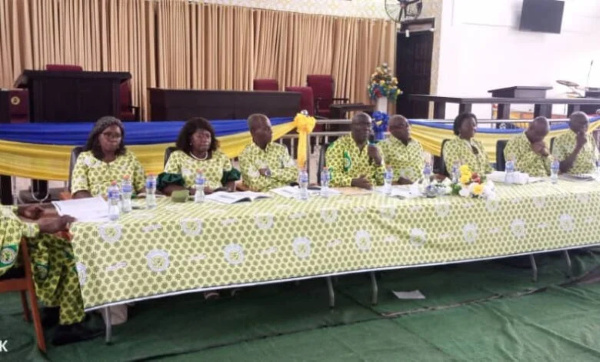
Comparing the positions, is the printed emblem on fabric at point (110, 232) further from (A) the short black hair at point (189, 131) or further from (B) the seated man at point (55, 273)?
(A) the short black hair at point (189, 131)

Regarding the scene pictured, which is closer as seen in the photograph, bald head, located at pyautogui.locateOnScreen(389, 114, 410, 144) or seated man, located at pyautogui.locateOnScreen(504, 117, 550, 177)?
bald head, located at pyautogui.locateOnScreen(389, 114, 410, 144)

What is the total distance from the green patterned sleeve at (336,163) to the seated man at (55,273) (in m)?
1.79

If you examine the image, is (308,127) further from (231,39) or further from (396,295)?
(231,39)

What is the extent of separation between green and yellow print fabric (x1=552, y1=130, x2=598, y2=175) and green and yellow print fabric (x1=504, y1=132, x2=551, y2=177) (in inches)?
13.2

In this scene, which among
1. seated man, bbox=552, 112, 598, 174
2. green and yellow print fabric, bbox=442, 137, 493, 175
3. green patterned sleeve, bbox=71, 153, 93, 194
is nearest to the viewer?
green patterned sleeve, bbox=71, 153, 93, 194

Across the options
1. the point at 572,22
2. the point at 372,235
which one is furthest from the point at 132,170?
the point at 572,22

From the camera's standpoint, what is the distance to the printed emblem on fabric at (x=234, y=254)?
2945 millimetres

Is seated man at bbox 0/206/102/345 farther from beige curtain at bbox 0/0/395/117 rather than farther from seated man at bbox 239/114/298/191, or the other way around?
beige curtain at bbox 0/0/395/117

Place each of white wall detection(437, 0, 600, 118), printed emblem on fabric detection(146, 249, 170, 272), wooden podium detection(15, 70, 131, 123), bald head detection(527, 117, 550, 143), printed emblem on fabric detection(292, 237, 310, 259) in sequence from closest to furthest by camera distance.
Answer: printed emblem on fabric detection(146, 249, 170, 272) → printed emblem on fabric detection(292, 237, 310, 259) → bald head detection(527, 117, 550, 143) → wooden podium detection(15, 70, 131, 123) → white wall detection(437, 0, 600, 118)

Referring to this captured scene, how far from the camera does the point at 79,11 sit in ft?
29.5

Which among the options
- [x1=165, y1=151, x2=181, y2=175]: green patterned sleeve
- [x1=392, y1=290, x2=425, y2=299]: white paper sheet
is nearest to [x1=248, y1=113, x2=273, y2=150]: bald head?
[x1=165, y1=151, x2=181, y2=175]: green patterned sleeve

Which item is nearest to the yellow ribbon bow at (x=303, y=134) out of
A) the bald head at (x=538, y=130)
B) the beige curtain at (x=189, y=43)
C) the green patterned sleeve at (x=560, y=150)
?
the bald head at (x=538, y=130)

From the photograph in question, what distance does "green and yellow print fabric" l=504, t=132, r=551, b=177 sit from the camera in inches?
185

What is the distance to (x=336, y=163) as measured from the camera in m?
4.12
